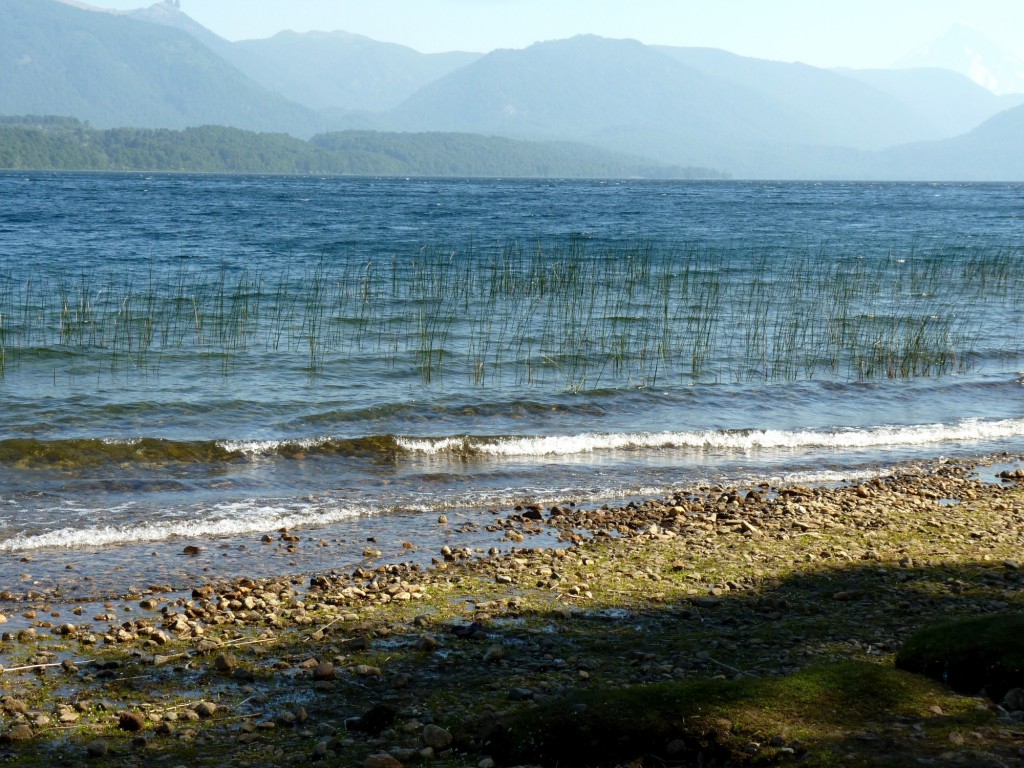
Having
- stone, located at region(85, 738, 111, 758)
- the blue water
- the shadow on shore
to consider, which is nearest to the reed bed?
the blue water

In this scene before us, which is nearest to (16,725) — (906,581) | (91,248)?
(906,581)

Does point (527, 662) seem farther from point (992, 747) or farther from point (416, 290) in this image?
point (416, 290)

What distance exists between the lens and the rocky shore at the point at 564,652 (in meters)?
4.99

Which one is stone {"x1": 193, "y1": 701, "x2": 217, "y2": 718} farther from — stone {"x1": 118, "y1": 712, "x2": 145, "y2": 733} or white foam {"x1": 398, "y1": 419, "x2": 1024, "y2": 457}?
white foam {"x1": 398, "y1": 419, "x2": 1024, "y2": 457}

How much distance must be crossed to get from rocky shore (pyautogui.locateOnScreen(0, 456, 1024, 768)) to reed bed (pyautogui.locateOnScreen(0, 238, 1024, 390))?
8.41m

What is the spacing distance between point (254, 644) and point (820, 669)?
149 inches

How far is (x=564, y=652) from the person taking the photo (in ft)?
22.7

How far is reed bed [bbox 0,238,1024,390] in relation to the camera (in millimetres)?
19328

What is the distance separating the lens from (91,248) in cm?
3831

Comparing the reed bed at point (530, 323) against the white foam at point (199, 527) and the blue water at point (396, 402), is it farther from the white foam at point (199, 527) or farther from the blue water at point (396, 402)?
the white foam at point (199, 527)

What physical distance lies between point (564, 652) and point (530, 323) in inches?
658

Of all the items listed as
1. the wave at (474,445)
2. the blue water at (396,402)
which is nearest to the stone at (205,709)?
the blue water at (396,402)

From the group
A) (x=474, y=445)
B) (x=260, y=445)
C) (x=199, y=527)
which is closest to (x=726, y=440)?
(x=474, y=445)

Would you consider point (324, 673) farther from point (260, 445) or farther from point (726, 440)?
point (726, 440)
